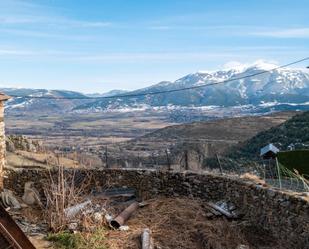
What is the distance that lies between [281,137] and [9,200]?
3060cm

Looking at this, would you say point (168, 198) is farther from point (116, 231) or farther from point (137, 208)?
point (116, 231)

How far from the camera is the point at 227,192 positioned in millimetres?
16000

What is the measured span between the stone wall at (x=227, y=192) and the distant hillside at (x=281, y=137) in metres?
21.9

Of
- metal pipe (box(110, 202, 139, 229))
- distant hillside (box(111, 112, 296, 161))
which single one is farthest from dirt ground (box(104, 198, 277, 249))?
distant hillside (box(111, 112, 296, 161))

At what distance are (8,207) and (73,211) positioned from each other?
3.08 metres

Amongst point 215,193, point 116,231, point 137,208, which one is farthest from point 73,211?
point 215,193

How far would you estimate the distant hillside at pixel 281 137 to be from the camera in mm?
40694

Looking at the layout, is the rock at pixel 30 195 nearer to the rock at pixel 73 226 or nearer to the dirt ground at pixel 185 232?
the dirt ground at pixel 185 232

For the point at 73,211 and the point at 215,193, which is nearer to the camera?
the point at 73,211

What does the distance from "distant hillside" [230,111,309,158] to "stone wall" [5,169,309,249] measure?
2190 centimetres

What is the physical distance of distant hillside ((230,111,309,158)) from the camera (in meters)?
40.7

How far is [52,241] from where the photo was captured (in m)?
13.0

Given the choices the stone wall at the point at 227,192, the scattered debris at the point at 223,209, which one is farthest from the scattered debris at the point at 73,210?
the scattered debris at the point at 223,209

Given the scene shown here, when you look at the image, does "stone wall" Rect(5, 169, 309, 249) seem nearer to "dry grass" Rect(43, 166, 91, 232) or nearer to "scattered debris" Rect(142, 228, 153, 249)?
"dry grass" Rect(43, 166, 91, 232)
